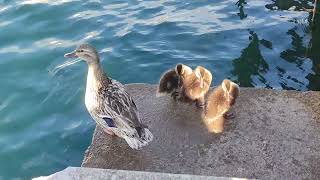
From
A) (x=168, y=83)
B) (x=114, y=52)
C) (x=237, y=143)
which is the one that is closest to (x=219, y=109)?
(x=237, y=143)

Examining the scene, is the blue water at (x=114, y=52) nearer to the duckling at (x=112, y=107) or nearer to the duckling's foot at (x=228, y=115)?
the duckling at (x=112, y=107)

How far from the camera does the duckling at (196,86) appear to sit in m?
5.02

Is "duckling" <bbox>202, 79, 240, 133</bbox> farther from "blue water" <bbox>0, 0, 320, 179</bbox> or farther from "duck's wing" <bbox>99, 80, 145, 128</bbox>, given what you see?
"blue water" <bbox>0, 0, 320, 179</bbox>

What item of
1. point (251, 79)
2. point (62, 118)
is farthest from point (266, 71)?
point (62, 118)

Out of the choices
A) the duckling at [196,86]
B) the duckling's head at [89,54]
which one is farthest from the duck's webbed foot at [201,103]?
the duckling's head at [89,54]

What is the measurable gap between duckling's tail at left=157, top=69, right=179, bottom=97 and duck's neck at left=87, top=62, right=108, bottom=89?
1.99 feet

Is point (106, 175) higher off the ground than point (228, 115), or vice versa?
point (106, 175)

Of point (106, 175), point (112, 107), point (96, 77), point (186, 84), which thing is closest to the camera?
point (106, 175)

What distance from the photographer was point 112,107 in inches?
181

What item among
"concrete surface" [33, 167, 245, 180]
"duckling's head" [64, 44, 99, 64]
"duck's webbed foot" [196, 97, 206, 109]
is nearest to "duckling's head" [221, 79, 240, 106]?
"duck's webbed foot" [196, 97, 206, 109]

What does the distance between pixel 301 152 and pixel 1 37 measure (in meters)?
5.49

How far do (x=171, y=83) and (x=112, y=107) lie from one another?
87 cm

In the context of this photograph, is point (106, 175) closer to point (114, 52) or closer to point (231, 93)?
point (231, 93)

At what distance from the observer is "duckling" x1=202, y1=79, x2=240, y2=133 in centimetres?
473
